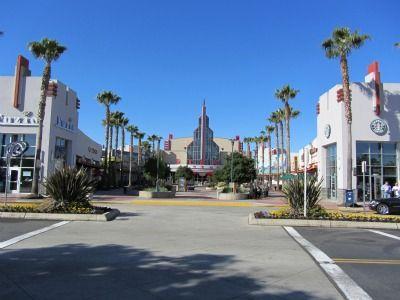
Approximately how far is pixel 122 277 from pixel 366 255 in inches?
227

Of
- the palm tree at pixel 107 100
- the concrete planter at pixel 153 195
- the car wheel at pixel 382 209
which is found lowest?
the car wheel at pixel 382 209

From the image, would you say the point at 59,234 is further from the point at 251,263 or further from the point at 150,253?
the point at 251,263

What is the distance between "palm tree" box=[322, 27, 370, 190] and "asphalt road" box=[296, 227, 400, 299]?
15276 mm

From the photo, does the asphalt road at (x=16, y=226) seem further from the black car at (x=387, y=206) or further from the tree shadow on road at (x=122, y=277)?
the black car at (x=387, y=206)

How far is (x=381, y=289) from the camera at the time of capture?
6840 mm

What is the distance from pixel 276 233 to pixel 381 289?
6.73 metres

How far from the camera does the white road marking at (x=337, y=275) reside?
6521 millimetres

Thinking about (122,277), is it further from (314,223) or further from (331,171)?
(331,171)

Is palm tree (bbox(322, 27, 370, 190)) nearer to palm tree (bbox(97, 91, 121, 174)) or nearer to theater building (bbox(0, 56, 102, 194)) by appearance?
theater building (bbox(0, 56, 102, 194))

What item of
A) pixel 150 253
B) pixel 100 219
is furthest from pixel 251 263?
pixel 100 219

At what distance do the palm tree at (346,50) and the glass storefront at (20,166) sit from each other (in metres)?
25.2

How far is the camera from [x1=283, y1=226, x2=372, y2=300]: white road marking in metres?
6.52

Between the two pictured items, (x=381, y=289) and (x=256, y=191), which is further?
(x=256, y=191)

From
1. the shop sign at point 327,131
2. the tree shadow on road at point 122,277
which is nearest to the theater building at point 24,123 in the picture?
the shop sign at point 327,131
